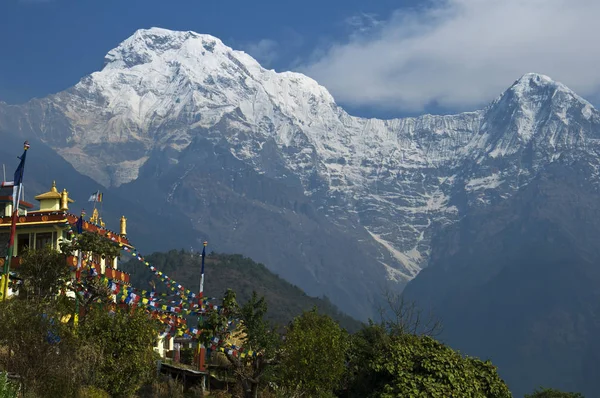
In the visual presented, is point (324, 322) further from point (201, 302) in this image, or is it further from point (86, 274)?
point (86, 274)

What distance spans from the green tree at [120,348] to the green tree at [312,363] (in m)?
11.9

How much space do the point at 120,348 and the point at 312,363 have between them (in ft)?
50.0

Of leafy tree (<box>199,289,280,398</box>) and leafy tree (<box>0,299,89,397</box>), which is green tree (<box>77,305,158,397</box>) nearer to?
leafy tree (<box>0,299,89,397</box>)

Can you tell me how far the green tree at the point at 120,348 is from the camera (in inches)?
1889

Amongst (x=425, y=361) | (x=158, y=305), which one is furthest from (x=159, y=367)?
(x=425, y=361)

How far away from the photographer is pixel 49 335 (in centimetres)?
4494

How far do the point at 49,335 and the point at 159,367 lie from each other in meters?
19.8

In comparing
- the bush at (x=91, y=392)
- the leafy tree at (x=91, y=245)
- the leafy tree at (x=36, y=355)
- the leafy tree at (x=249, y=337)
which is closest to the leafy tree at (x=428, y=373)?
the leafy tree at (x=249, y=337)

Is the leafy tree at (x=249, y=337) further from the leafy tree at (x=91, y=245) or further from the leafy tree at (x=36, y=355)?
the leafy tree at (x=36, y=355)

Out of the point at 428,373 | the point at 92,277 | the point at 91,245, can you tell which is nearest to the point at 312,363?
the point at 428,373

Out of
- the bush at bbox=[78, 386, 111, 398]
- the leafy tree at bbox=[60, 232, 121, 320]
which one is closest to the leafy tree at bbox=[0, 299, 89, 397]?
the bush at bbox=[78, 386, 111, 398]

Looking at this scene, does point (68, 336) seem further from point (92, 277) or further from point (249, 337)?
point (249, 337)

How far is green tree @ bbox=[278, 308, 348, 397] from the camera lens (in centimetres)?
5903

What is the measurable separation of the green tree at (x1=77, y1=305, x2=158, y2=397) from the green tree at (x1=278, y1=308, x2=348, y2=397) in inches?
469
